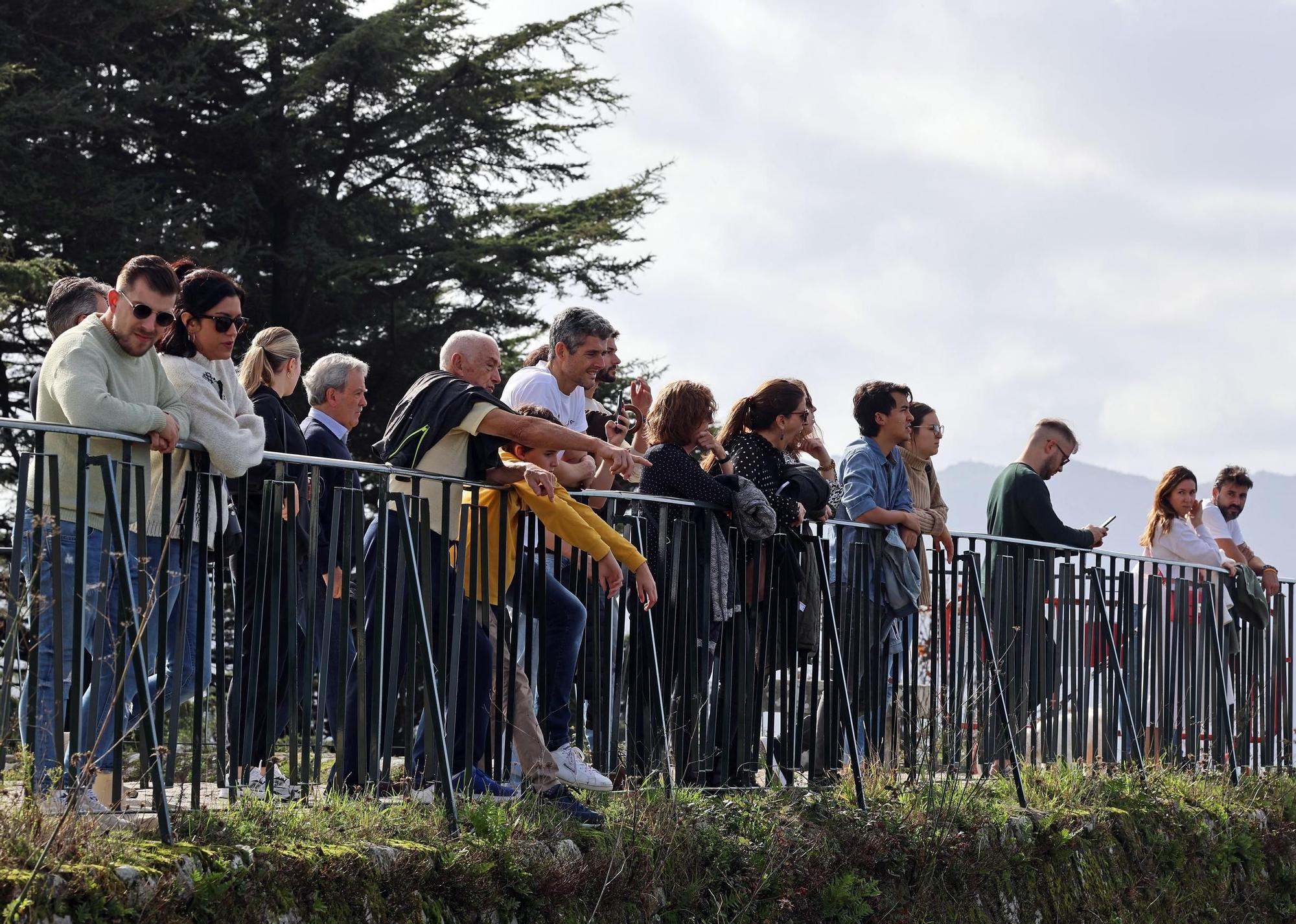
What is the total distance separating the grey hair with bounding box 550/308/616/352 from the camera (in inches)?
275

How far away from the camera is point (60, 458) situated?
4.79 m

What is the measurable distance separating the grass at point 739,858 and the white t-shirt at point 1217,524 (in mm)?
2153

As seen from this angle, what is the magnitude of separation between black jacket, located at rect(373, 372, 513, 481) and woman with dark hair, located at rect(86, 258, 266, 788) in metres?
0.67

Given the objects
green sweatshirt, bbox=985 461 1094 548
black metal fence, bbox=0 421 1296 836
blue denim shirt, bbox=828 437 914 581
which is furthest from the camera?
green sweatshirt, bbox=985 461 1094 548

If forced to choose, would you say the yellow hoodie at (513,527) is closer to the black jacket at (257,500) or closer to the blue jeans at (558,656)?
the blue jeans at (558,656)

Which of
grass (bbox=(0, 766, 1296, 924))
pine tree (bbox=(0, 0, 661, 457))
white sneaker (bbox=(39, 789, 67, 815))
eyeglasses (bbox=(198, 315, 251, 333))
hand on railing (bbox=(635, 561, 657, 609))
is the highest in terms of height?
pine tree (bbox=(0, 0, 661, 457))

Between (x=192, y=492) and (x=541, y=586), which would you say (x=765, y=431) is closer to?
(x=541, y=586)

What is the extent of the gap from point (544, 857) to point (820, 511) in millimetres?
2589

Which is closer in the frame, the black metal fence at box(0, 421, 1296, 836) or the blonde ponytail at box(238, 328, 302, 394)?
the black metal fence at box(0, 421, 1296, 836)

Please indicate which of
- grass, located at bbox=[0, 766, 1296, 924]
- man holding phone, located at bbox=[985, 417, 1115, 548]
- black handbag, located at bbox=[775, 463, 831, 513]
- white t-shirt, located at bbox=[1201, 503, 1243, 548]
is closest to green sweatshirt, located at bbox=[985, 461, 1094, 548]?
man holding phone, located at bbox=[985, 417, 1115, 548]

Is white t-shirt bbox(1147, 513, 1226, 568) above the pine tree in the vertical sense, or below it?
below

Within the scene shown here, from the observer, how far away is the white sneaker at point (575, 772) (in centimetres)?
589

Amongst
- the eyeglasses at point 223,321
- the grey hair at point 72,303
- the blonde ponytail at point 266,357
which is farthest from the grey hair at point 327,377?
the eyeglasses at point 223,321

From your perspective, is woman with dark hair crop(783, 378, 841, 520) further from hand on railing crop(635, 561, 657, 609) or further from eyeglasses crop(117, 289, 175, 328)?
eyeglasses crop(117, 289, 175, 328)
